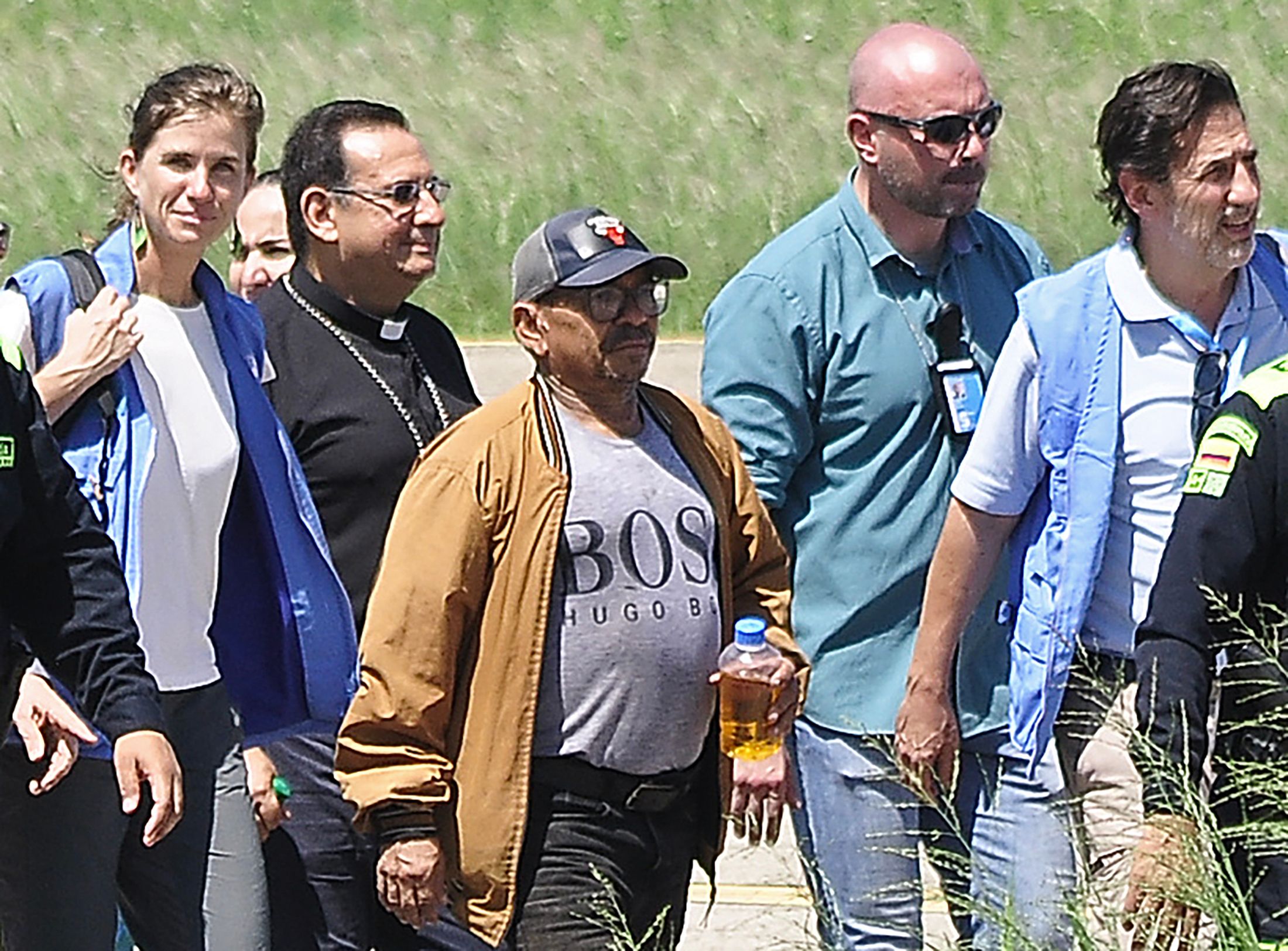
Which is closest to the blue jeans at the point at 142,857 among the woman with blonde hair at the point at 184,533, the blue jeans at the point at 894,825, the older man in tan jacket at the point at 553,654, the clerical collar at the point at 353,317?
the woman with blonde hair at the point at 184,533

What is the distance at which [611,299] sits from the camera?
13.4ft

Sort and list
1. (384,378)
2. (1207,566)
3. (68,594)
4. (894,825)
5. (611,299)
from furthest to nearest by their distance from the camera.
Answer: (384,378) → (894,825) → (611,299) → (68,594) → (1207,566)

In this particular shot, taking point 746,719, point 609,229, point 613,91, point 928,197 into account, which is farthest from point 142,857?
point 613,91

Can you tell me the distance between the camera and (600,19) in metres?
22.6

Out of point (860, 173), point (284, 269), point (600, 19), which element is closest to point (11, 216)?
point (600, 19)

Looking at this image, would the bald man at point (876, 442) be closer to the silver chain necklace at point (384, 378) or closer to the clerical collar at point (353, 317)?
the silver chain necklace at point (384, 378)

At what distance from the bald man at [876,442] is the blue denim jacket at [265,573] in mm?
804

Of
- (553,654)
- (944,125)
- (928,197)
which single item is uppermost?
(944,125)

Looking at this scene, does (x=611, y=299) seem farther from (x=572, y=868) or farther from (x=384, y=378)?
(x=572, y=868)

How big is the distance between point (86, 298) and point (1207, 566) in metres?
1.95

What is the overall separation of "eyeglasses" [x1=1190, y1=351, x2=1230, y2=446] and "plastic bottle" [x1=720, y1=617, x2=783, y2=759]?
0.82m

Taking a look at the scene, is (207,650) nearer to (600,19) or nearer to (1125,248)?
(1125,248)

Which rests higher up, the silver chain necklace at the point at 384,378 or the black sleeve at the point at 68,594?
the silver chain necklace at the point at 384,378

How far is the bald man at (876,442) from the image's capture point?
4500mm
